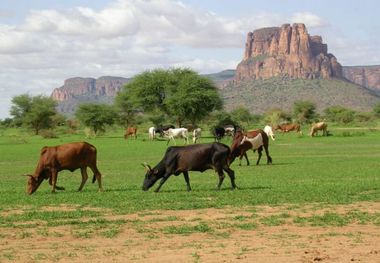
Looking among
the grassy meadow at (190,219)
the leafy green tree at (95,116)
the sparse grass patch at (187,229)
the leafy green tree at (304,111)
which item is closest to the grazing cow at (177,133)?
the leafy green tree at (95,116)

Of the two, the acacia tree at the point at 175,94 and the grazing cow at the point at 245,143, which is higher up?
the acacia tree at the point at 175,94

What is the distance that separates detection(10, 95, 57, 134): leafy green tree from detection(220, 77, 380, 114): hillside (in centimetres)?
7953

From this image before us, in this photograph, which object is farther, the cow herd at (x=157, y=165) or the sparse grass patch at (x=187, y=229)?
the cow herd at (x=157, y=165)

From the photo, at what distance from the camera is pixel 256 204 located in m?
14.9

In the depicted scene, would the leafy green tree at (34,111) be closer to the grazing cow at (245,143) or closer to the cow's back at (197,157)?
the grazing cow at (245,143)

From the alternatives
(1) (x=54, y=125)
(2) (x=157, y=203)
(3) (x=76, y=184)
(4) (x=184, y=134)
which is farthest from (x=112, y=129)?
(2) (x=157, y=203)

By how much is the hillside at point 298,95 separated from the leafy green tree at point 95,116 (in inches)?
3531

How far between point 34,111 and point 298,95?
337 feet

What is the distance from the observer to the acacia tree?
250ft

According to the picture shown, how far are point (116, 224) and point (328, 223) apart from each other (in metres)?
4.14

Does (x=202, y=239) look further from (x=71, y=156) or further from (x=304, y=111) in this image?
(x=304, y=111)

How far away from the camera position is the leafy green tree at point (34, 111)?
3598 inches

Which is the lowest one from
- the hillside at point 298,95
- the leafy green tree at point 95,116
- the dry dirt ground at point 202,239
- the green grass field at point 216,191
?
the dry dirt ground at point 202,239

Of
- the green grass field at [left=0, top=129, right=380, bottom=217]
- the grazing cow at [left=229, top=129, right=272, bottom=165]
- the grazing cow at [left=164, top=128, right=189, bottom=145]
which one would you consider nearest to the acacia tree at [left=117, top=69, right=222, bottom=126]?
the grazing cow at [left=164, top=128, right=189, bottom=145]
